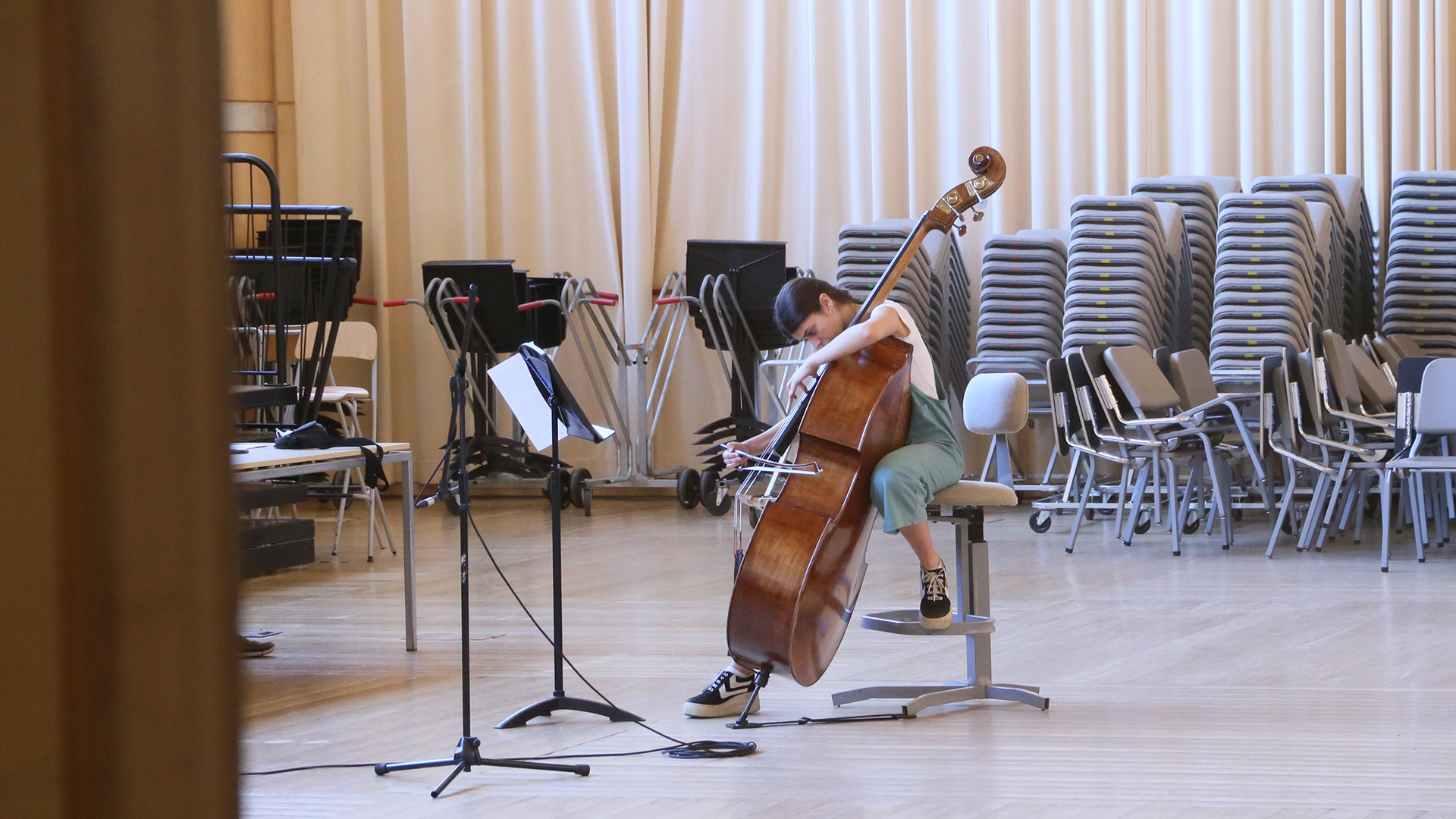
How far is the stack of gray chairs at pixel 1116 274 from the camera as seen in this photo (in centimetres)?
742

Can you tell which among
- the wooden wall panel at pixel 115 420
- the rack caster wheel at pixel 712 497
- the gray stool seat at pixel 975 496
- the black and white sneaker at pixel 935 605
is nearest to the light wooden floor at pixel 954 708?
the black and white sneaker at pixel 935 605

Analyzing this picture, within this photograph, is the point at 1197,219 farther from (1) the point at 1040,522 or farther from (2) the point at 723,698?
(2) the point at 723,698

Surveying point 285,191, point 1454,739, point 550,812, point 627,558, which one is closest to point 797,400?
point 550,812

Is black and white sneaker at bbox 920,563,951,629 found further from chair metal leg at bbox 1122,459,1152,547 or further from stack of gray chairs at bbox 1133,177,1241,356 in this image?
stack of gray chairs at bbox 1133,177,1241,356

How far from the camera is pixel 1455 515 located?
6504mm

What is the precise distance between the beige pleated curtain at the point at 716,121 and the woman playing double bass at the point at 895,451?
5443 mm

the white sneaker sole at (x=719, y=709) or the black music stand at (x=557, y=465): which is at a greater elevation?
the black music stand at (x=557, y=465)

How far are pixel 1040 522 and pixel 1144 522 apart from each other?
0.53m

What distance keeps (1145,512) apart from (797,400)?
4300mm

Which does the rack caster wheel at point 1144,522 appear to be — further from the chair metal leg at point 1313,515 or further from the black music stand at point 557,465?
the black music stand at point 557,465

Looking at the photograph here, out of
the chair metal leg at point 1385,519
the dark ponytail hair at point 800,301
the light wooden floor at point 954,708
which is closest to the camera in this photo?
the light wooden floor at point 954,708

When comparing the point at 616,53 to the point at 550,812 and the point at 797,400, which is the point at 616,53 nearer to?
the point at 797,400

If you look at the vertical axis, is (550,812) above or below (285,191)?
below

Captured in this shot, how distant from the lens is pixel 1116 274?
7.43 metres
